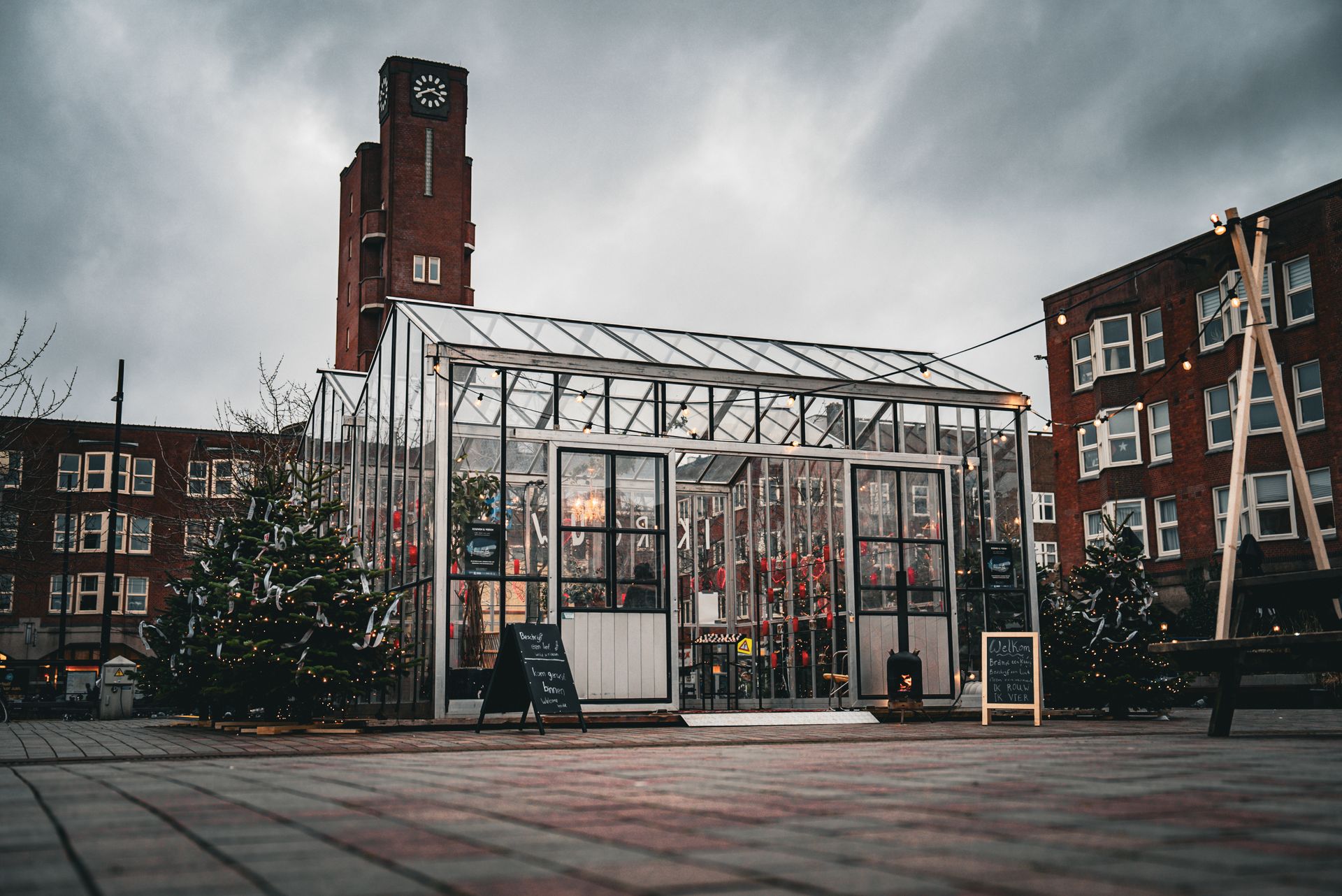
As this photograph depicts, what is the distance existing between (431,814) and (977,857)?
1.84m

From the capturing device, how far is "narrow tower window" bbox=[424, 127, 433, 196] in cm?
3947

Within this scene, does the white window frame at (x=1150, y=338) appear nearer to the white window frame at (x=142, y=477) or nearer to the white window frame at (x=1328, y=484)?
the white window frame at (x=1328, y=484)

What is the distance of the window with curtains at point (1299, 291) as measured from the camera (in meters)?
24.0

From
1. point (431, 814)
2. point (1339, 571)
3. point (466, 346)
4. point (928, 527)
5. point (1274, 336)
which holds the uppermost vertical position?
point (1274, 336)

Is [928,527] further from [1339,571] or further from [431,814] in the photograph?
[431,814]

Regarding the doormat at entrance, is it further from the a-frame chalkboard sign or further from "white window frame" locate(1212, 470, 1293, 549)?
"white window frame" locate(1212, 470, 1293, 549)

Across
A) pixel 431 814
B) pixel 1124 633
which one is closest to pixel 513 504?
pixel 1124 633

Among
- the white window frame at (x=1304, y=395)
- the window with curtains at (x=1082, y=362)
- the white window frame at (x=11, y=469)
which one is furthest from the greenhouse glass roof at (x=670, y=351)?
the window with curtains at (x=1082, y=362)

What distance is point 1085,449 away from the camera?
30.0m

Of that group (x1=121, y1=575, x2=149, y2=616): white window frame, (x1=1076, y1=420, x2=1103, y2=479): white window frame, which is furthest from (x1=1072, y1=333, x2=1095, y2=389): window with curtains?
(x1=121, y1=575, x2=149, y2=616): white window frame

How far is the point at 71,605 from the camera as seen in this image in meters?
43.6

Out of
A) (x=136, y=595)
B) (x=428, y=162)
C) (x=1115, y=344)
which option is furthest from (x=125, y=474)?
(x=1115, y=344)

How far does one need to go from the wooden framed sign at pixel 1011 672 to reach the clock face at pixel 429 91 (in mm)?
31745

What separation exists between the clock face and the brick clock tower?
0.08ft
